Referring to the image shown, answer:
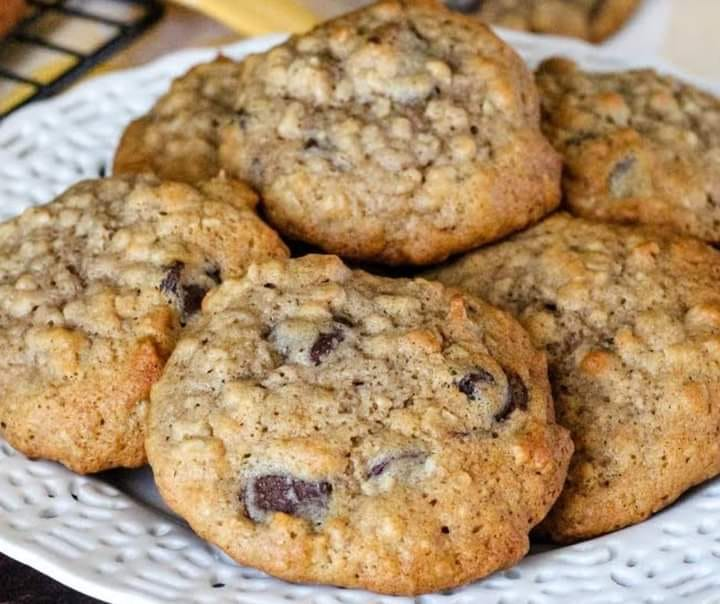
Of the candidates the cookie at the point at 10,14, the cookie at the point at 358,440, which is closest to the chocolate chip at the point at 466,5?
the cookie at the point at 10,14

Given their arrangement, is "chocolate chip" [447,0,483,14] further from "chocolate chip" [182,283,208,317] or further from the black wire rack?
"chocolate chip" [182,283,208,317]

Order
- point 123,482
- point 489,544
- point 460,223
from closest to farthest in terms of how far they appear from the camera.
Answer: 1. point 489,544
2. point 123,482
3. point 460,223

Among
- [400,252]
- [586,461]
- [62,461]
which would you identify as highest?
[400,252]

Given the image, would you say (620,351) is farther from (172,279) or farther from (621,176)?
(172,279)

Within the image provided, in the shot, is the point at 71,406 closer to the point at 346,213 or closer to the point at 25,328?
the point at 25,328

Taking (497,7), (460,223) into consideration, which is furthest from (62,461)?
(497,7)

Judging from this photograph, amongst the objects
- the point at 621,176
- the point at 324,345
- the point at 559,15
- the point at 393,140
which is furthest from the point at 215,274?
the point at 559,15
